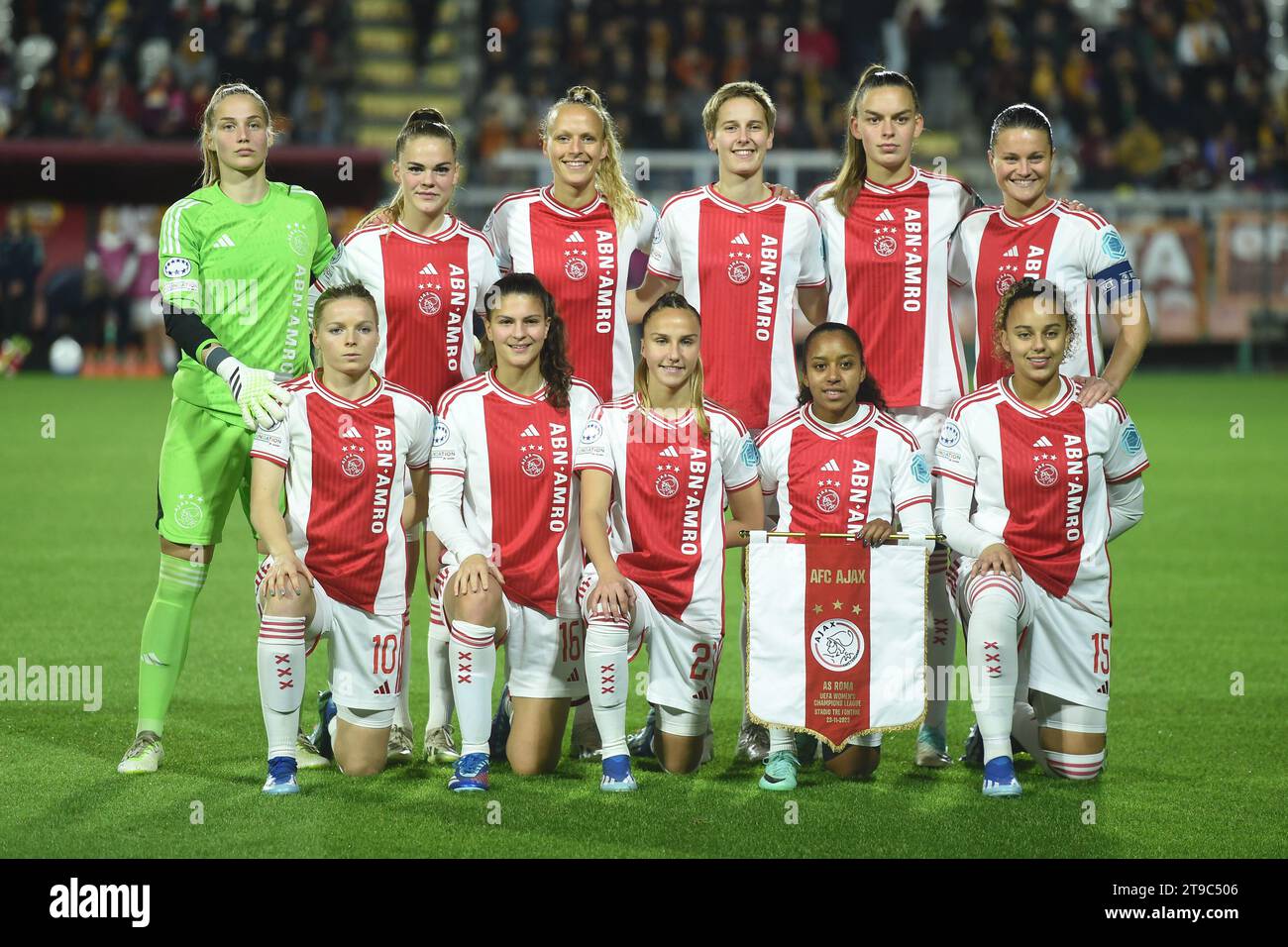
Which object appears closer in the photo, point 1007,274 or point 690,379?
point 690,379

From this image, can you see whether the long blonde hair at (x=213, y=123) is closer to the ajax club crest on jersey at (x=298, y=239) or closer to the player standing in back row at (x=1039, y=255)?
the ajax club crest on jersey at (x=298, y=239)

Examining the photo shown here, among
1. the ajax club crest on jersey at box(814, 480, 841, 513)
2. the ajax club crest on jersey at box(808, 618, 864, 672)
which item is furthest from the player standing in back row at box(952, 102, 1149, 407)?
the ajax club crest on jersey at box(808, 618, 864, 672)

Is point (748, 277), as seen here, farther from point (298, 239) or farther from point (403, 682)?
point (403, 682)

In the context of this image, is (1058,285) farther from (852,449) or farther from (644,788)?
(644,788)

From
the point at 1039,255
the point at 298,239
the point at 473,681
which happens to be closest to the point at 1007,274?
the point at 1039,255

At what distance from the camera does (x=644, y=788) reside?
477 cm

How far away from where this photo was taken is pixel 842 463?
5.02m

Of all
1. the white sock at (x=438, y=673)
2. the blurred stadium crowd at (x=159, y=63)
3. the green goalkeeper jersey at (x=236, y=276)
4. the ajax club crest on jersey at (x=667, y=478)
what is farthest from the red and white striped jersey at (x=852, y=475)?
the blurred stadium crowd at (x=159, y=63)

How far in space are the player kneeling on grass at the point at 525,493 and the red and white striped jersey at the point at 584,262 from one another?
1.26ft

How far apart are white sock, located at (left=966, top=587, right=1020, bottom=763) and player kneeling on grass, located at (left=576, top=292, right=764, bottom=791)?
0.76 metres

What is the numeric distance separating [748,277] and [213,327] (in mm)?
1718

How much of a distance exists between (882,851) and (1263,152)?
64.0 feet

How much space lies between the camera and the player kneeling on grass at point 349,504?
15.9 ft
